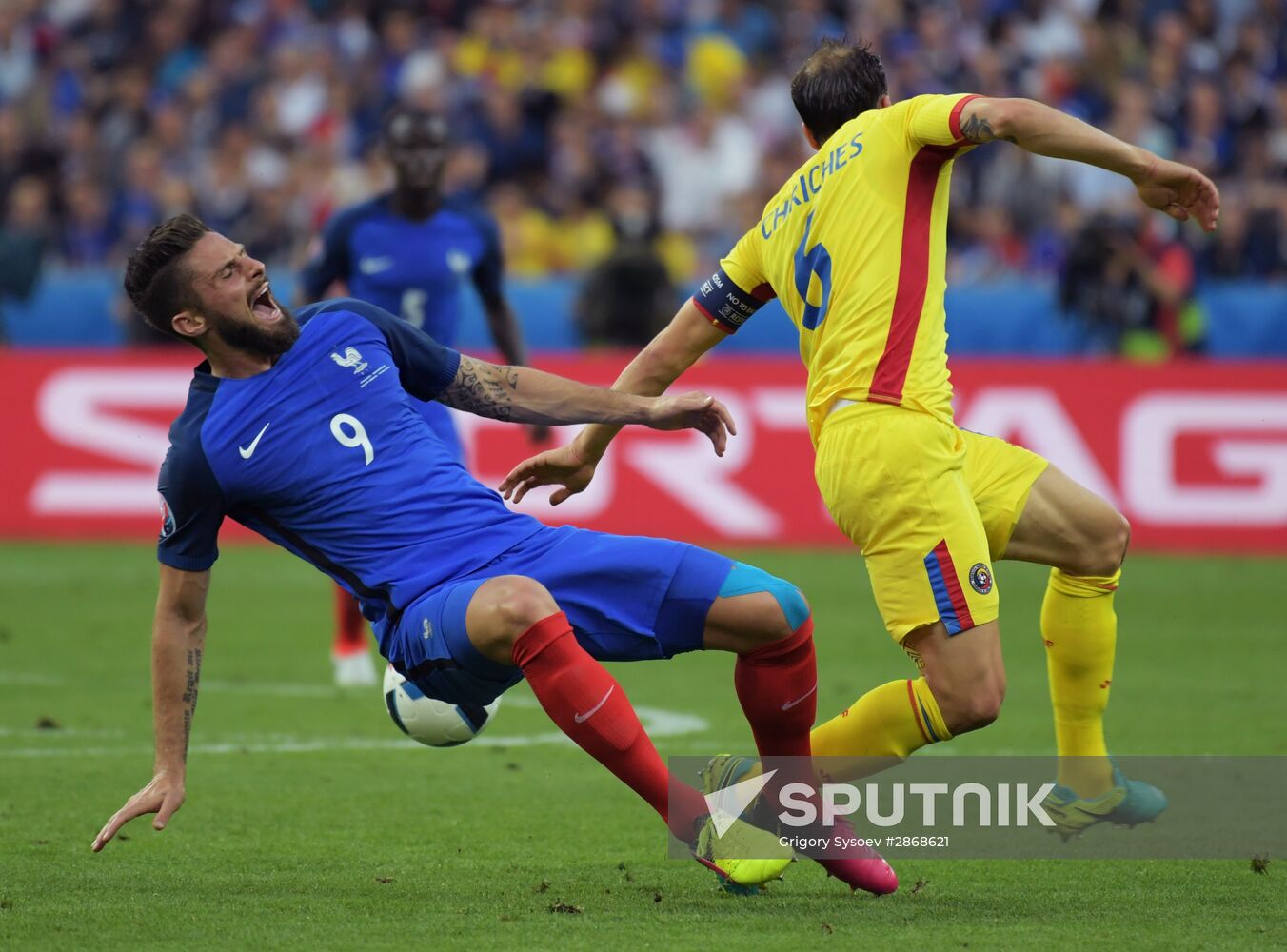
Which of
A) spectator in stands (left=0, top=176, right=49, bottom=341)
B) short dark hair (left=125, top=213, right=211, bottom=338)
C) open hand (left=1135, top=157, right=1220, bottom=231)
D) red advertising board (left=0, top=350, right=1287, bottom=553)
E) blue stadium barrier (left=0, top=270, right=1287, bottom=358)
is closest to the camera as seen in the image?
open hand (left=1135, top=157, right=1220, bottom=231)

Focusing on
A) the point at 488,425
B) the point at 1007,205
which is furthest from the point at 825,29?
the point at 488,425

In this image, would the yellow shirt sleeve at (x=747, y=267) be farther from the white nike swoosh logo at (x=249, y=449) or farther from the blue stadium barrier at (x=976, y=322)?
the blue stadium barrier at (x=976, y=322)

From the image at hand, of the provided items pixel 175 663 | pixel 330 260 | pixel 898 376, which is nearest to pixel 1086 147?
pixel 898 376

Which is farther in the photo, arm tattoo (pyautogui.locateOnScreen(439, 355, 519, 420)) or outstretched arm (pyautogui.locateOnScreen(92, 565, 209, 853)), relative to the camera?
arm tattoo (pyautogui.locateOnScreen(439, 355, 519, 420))

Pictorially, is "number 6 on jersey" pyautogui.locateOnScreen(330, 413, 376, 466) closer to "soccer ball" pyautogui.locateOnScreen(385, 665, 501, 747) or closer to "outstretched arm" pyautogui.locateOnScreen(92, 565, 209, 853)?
"outstretched arm" pyautogui.locateOnScreen(92, 565, 209, 853)

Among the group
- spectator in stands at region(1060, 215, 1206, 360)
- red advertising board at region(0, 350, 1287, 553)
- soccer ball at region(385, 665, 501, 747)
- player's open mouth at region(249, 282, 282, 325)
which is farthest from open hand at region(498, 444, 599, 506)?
spectator in stands at region(1060, 215, 1206, 360)

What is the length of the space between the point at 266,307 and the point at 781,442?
861 centimetres

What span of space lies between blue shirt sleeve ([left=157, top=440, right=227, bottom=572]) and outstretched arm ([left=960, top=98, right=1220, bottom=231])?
2.20 metres

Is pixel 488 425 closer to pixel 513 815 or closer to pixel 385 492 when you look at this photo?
pixel 513 815

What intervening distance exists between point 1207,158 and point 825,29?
421 centimetres

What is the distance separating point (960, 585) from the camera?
535cm

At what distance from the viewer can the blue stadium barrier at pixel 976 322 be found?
1575cm

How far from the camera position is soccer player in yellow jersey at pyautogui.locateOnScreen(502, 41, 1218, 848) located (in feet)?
17.6

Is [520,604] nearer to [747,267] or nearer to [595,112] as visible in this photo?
[747,267]
